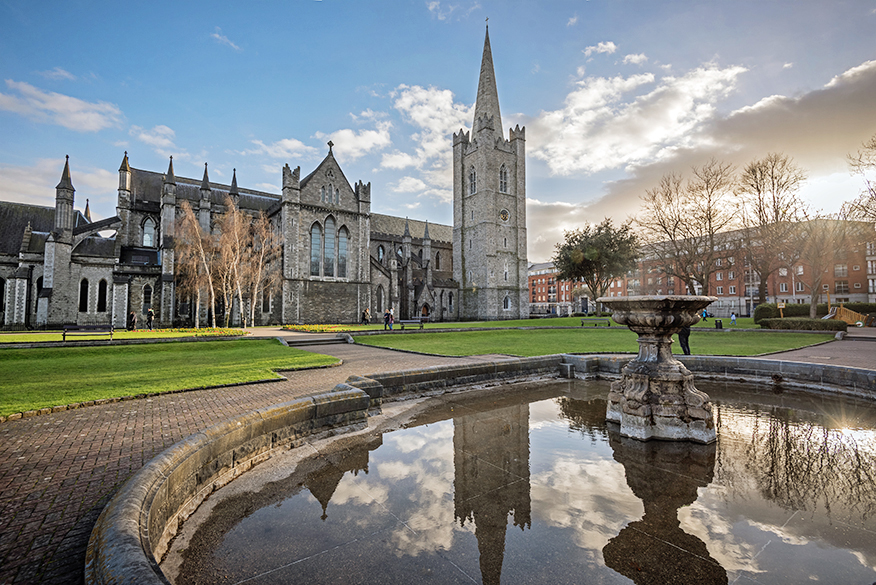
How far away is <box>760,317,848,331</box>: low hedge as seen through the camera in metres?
21.7

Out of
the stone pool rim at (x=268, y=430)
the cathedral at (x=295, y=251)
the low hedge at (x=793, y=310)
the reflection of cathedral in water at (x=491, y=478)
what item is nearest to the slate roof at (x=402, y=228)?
the cathedral at (x=295, y=251)

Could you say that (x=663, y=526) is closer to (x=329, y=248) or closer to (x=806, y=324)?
(x=806, y=324)

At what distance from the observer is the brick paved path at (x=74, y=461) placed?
240cm

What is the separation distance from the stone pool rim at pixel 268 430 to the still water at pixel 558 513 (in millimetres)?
478

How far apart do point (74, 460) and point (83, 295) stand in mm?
38807

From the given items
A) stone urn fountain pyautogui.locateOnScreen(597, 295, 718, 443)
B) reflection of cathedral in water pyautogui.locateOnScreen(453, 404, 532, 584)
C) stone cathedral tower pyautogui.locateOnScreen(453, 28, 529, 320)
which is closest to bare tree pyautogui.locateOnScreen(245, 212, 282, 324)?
stone cathedral tower pyautogui.locateOnScreen(453, 28, 529, 320)

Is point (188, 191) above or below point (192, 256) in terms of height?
above

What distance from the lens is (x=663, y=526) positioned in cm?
309

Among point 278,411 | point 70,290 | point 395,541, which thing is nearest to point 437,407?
point 278,411

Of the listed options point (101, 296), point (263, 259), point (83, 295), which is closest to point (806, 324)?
point (263, 259)

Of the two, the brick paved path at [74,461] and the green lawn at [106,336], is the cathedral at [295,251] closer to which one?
the green lawn at [106,336]

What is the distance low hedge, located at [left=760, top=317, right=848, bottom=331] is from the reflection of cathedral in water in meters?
26.3

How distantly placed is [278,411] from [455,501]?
290cm

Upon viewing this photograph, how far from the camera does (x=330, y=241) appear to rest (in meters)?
37.8
